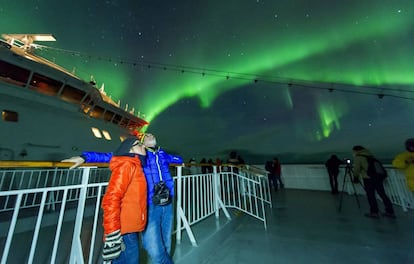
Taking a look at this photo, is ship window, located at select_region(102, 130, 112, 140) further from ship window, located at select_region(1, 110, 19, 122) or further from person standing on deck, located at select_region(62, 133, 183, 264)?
person standing on deck, located at select_region(62, 133, 183, 264)

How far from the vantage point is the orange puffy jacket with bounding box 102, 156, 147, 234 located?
4.26 ft

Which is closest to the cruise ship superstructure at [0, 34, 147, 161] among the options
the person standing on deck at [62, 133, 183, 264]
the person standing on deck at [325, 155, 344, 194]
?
the person standing on deck at [62, 133, 183, 264]

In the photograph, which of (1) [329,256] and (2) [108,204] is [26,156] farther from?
(1) [329,256]

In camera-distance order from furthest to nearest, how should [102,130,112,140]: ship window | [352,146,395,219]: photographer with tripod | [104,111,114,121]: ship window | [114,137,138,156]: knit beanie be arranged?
[104,111,114,121]: ship window < [102,130,112,140]: ship window < [352,146,395,219]: photographer with tripod < [114,137,138,156]: knit beanie

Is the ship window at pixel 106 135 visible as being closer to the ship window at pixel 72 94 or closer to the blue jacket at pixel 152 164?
the ship window at pixel 72 94

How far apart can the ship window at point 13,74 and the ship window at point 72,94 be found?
1.39m

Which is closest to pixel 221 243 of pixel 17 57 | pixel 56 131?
pixel 56 131

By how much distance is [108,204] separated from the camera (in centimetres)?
130

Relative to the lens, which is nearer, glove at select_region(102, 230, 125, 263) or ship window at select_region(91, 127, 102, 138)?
glove at select_region(102, 230, 125, 263)

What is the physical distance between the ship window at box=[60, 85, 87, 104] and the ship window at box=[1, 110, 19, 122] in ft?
7.08

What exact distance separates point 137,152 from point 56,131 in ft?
27.0

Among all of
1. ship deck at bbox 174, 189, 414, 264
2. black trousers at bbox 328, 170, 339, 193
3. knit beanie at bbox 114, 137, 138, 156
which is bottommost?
ship deck at bbox 174, 189, 414, 264

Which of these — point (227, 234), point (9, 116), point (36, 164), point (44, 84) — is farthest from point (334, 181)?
point (44, 84)

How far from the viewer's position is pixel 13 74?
6637mm
